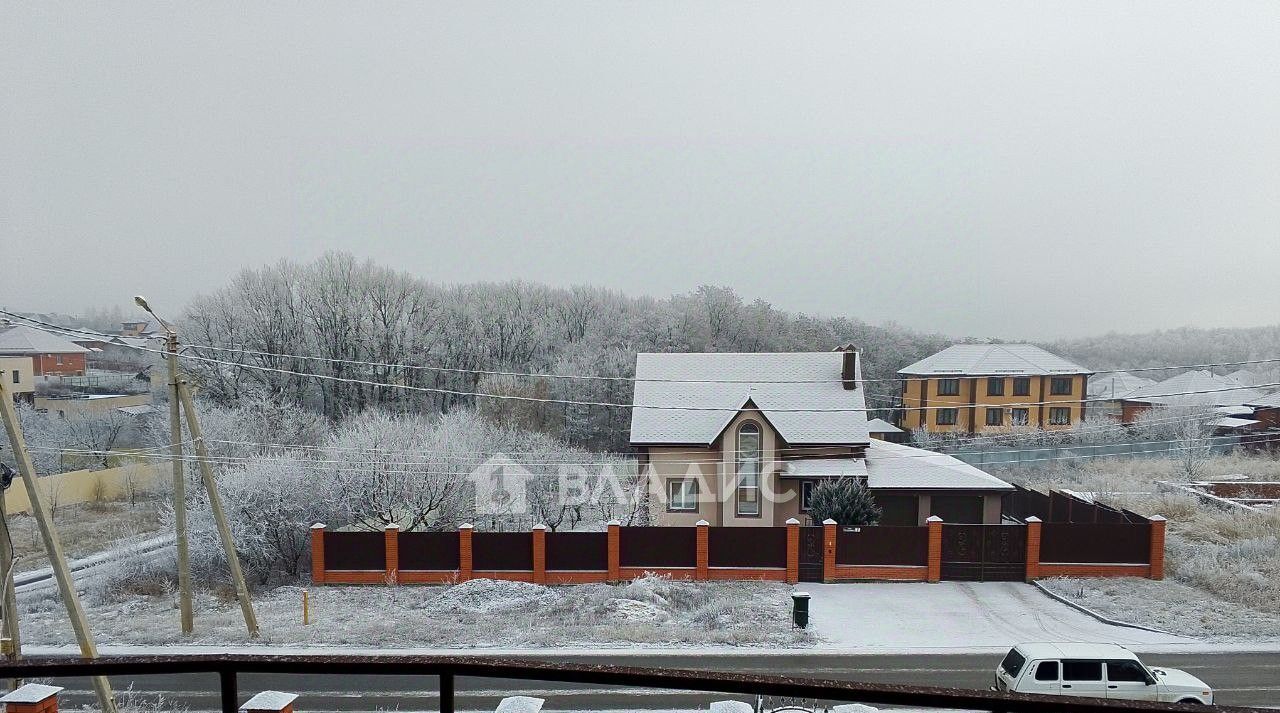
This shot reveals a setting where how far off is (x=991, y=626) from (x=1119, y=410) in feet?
128

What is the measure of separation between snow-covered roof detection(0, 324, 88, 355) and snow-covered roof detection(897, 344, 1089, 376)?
128 ft

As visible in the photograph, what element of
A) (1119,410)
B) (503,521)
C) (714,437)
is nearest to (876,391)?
(1119,410)

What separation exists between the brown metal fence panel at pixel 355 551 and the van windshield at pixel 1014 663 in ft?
39.5

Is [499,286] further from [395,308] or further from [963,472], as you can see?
[963,472]

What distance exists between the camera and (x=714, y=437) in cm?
1939

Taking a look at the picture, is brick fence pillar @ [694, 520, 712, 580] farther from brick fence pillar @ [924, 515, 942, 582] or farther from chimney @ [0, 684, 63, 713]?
chimney @ [0, 684, 63, 713]

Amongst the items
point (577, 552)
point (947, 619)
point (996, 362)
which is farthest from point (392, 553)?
point (996, 362)

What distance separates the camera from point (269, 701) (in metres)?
2.53

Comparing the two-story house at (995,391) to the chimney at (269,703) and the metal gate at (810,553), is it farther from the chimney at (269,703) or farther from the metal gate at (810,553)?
the chimney at (269,703)

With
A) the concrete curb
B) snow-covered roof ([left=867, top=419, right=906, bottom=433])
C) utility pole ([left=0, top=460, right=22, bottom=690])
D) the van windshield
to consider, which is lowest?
the concrete curb

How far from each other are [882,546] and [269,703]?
14895 mm

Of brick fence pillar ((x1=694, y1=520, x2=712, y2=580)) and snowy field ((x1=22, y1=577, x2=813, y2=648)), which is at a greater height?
brick fence pillar ((x1=694, y1=520, x2=712, y2=580))

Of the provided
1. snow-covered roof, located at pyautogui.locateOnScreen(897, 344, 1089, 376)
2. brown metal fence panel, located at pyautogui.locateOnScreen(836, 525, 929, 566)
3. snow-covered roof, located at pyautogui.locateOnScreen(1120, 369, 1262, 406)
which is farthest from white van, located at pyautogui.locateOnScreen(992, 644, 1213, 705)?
snow-covered roof, located at pyautogui.locateOnScreen(1120, 369, 1262, 406)

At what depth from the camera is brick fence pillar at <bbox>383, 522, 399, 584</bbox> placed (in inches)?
594
